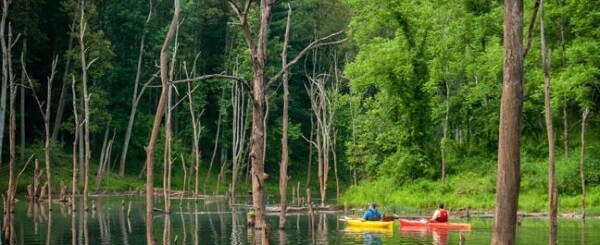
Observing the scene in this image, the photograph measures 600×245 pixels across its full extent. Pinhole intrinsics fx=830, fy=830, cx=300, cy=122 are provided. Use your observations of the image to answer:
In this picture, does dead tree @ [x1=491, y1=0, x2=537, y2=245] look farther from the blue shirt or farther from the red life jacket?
the blue shirt

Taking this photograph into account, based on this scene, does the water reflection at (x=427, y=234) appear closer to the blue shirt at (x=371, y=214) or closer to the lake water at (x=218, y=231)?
the lake water at (x=218, y=231)

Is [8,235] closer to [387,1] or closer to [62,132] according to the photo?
[387,1]

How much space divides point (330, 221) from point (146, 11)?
37591mm

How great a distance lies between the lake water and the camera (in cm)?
3138

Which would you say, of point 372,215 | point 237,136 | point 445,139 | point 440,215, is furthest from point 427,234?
point 237,136

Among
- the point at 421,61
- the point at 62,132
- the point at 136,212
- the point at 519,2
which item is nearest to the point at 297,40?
the point at 62,132

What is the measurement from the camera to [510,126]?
1093cm

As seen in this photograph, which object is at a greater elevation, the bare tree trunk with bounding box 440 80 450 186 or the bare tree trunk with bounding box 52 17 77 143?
the bare tree trunk with bounding box 52 17 77 143

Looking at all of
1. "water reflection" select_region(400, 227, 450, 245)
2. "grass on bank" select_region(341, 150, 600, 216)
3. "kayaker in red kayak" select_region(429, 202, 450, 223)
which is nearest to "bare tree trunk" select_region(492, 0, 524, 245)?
"water reflection" select_region(400, 227, 450, 245)

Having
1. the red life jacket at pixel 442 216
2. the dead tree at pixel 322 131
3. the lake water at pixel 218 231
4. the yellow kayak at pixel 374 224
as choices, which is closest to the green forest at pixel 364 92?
the dead tree at pixel 322 131

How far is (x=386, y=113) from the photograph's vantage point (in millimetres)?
53500

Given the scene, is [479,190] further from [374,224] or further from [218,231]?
[218,231]

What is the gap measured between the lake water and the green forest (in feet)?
9.48

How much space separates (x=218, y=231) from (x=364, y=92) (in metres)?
22.0
